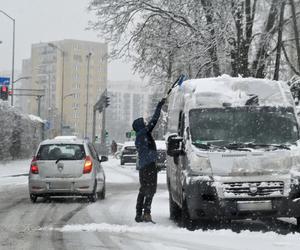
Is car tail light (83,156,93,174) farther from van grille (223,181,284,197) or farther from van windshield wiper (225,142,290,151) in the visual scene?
van grille (223,181,284,197)

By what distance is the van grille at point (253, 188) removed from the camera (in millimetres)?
10828

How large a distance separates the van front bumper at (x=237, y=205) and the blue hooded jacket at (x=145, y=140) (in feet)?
5.52

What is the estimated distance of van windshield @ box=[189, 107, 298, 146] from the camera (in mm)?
11477

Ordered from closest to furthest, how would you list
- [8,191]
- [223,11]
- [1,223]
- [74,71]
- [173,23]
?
[1,223], [8,191], [223,11], [173,23], [74,71]

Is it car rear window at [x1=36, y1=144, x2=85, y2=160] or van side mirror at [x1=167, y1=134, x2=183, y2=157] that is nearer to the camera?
van side mirror at [x1=167, y1=134, x2=183, y2=157]

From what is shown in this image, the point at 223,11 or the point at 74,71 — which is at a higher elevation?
the point at 74,71

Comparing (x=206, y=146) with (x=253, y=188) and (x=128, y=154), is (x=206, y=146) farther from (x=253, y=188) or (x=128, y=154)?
(x=128, y=154)

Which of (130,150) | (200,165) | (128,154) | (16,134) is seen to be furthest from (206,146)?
(130,150)

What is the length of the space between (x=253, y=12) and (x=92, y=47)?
97.3m

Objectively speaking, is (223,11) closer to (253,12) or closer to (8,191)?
(253,12)

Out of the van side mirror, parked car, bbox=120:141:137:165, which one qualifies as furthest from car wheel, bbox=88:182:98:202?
parked car, bbox=120:141:137:165

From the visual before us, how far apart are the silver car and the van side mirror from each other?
17.9ft

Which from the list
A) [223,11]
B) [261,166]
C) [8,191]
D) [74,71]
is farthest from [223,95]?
[74,71]

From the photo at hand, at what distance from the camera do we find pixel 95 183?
17.2m
